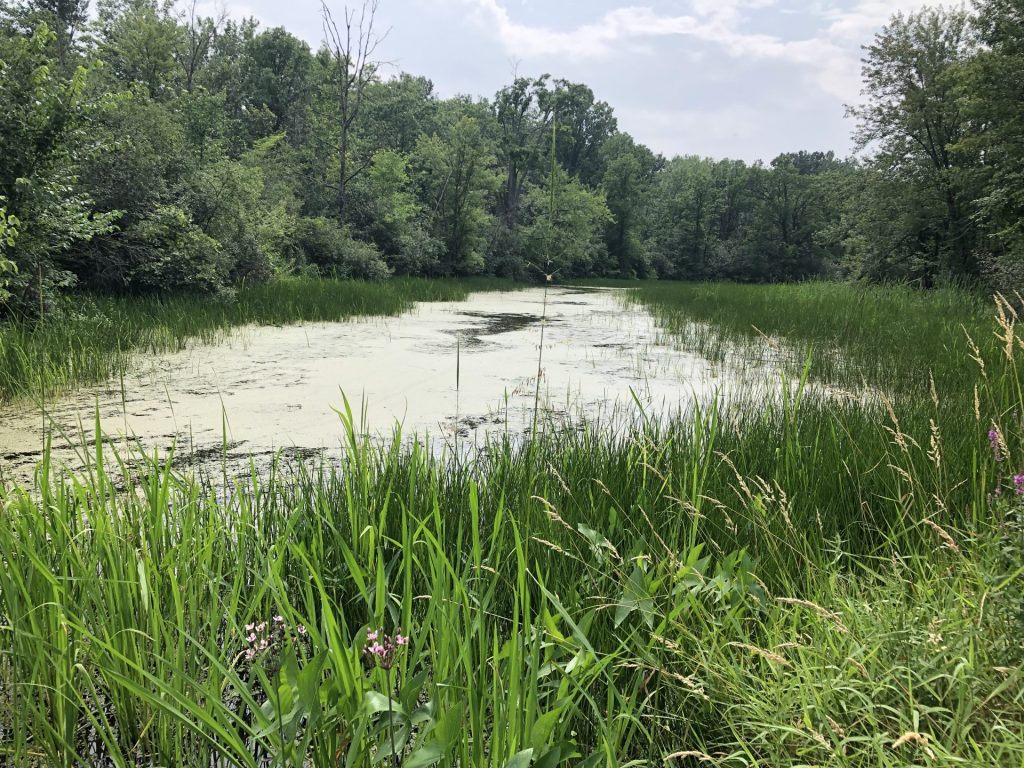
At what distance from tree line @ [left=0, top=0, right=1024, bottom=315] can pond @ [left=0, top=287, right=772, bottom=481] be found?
871mm

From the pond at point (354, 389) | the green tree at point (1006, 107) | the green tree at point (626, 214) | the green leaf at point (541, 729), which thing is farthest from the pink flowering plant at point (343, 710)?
the green tree at point (626, 214)

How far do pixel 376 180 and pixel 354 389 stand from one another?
16.0m

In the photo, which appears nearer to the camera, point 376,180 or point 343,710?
point 343,710

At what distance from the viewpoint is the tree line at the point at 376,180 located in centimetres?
497

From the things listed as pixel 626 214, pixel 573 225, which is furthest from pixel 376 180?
pixel 626 214

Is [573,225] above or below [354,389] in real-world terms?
above

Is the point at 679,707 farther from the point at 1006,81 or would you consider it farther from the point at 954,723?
the point at 1006,81

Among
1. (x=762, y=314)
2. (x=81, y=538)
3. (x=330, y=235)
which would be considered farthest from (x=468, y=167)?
(x=81, y=538)

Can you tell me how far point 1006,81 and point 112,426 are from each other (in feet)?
39.2

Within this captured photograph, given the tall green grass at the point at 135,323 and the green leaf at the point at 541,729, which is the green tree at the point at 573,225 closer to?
the tall green grass at the point at 135,323

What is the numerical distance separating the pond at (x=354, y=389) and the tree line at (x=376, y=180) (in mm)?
871

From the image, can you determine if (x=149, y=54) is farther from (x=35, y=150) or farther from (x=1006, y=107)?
(x=1006, y=107)

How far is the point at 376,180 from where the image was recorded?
1800cm

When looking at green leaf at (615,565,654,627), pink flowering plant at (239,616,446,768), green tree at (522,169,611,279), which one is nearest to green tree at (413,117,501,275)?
green tree at (522,169,611,279)
